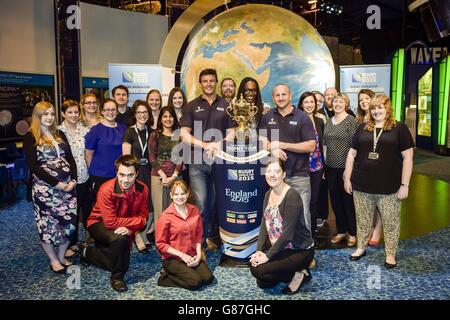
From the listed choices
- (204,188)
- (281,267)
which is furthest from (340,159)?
(281,267)

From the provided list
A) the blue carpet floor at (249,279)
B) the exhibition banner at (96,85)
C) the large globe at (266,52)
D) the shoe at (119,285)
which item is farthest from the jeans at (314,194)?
the exhibition banner at (96,85)

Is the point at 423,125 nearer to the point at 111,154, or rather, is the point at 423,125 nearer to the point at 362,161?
the point at 362,161

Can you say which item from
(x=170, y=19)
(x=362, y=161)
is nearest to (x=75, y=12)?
(x=170, y=19)

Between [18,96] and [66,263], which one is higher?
[18,96]

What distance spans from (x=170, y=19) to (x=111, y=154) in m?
8.40

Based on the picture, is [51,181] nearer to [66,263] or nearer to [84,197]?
[84,197]

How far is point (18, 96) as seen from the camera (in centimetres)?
899

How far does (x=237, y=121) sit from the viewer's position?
3.71 metres

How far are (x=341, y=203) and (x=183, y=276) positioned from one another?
6.65ft

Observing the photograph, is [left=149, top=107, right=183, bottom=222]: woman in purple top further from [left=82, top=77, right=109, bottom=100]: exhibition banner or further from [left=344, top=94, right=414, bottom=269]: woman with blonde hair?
[left=82, top=77, right=109, bottom=100]: exhibition banner

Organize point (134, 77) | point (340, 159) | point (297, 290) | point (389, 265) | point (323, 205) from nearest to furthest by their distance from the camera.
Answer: point (297, 290), point (389, 265), point (340, 159), point (323, 205), point (134, 77)

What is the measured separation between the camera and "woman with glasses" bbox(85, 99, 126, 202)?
4.05 meters

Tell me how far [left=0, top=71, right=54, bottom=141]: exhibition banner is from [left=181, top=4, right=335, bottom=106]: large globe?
437 centimetres

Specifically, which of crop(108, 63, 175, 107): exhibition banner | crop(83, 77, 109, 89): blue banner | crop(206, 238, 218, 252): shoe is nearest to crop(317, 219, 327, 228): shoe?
crop(206, 238, 218, 252): shoe
